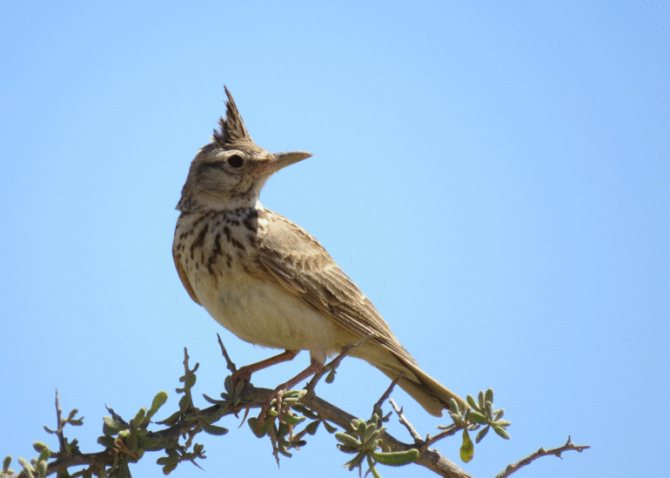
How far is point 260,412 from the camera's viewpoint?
4730mm

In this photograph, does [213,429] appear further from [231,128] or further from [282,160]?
[231,128]

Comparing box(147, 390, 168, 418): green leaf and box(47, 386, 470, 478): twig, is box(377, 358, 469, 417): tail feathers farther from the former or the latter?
box(147, 390, 168, 418): green leaf

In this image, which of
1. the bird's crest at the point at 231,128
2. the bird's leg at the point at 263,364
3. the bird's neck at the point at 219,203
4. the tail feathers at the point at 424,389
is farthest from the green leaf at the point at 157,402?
the bird's crest at the point at 231,128

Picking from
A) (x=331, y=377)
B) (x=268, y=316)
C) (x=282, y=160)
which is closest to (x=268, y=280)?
(x=268, y=316)

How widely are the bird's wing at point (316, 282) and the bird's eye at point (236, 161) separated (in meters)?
0.43

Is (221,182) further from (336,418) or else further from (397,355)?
(336,418)

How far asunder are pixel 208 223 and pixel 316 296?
93 centimetres

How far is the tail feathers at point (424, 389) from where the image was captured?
229 inches

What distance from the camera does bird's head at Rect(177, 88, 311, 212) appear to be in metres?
6.39

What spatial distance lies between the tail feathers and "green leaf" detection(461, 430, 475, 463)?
1.50 meters

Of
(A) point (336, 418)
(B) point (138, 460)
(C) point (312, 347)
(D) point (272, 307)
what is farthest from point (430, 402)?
(B) point (138, 460)

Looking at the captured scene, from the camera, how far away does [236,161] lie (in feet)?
21.3

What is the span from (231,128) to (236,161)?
0.38m

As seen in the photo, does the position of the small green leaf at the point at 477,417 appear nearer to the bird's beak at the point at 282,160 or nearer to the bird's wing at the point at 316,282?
the bird's wing at the point at 316,282
